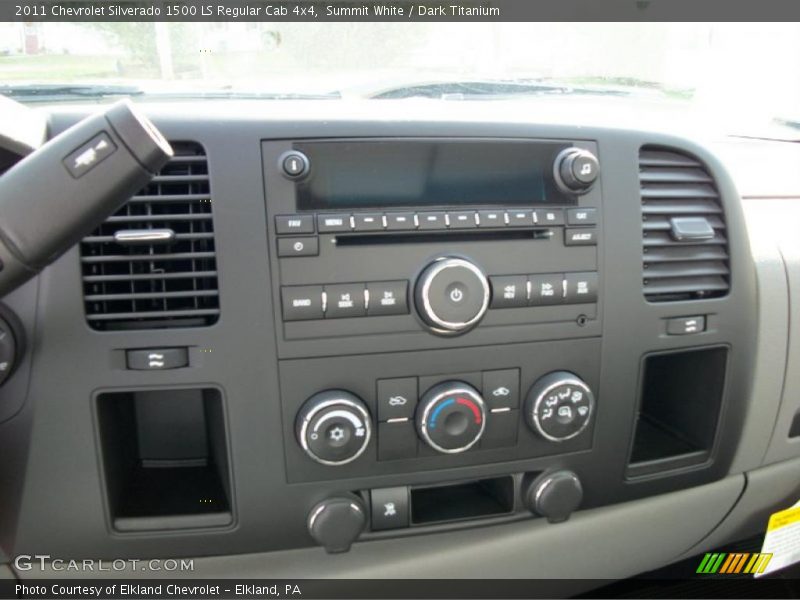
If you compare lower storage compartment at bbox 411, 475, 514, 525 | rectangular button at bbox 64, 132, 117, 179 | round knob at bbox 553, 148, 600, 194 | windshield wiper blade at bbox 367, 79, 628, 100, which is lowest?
lower storage compartment at bbox 411, 475, 514, 525

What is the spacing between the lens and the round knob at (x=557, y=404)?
3.59 feet

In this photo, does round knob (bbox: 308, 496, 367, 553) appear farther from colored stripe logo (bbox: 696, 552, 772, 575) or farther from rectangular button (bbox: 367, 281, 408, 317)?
colored stripe logo (bbox: 696, 552, 772, 575)

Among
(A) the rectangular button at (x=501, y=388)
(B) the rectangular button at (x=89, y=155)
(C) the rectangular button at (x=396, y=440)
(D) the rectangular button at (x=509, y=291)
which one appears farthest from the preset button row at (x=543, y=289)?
(B) the rectangular button at (x=89, y=155)

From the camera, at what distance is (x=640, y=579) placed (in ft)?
4.99

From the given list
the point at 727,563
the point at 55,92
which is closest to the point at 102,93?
the point at 55,92

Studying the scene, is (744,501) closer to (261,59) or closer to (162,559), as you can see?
(162,559)

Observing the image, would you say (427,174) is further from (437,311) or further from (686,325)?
(686,325)

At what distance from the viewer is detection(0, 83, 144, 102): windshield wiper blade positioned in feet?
3.67

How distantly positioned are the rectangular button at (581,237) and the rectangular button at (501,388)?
0.74 feet

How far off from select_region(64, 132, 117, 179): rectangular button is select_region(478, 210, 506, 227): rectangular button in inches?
21.0

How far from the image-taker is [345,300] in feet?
3.29

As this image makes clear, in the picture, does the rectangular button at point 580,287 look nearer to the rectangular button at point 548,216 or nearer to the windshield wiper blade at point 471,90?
the rectangular button at point 548,216

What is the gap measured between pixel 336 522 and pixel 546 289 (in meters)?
0.49

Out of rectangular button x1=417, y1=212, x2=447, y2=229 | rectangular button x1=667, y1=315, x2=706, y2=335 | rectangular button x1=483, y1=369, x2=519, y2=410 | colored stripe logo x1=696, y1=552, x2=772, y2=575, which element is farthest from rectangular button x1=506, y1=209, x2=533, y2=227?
colored stripe logo x1=696, y1=552, x2=772, y2=575
